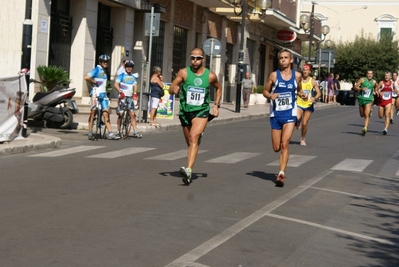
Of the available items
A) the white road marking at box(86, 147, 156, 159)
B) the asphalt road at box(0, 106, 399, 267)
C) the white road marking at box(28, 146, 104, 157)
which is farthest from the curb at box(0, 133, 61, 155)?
the white road marking at box(86, 147, 156, 159)

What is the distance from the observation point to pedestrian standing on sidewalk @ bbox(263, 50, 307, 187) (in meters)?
11.8

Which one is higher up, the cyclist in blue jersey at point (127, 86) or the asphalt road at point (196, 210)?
the cyclist in blue jersey at point (127, 86)

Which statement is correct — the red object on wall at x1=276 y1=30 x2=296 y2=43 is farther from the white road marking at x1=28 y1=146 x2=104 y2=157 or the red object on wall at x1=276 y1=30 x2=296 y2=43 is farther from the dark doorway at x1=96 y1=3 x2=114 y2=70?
the white road marking at x1=28 y1=146 x2=104 y2=157

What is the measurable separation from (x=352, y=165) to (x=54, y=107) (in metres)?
8.69

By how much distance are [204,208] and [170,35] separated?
26.4 meters

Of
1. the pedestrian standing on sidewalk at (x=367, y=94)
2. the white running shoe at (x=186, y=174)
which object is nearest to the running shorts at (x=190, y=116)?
the white running shoe at (x=186, y=174)

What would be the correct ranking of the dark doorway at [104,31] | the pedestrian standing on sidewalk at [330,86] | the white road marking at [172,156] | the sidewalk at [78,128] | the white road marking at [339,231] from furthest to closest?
the pedestrian standing on sidewalk at [330,86] < the dark doorway at [104,31] < the sidewalk at [78,128] < the white road marking at [172,156] < the white road marking at [339,231]

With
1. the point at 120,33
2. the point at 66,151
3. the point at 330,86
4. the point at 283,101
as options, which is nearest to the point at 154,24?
the point at 120,33

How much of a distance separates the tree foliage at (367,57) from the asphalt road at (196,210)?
6046 centimetres

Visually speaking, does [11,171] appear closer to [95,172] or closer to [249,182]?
[95,172]

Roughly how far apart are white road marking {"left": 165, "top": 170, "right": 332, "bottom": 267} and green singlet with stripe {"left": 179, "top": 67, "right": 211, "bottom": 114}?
5.75 ft

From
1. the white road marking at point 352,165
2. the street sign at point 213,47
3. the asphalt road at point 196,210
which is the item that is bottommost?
the asphalt road at point 196,210

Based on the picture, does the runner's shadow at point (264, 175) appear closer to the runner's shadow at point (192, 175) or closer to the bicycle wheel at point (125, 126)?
the runner's shadow at point (192, 175)

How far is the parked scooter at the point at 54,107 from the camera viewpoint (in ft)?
66.1
